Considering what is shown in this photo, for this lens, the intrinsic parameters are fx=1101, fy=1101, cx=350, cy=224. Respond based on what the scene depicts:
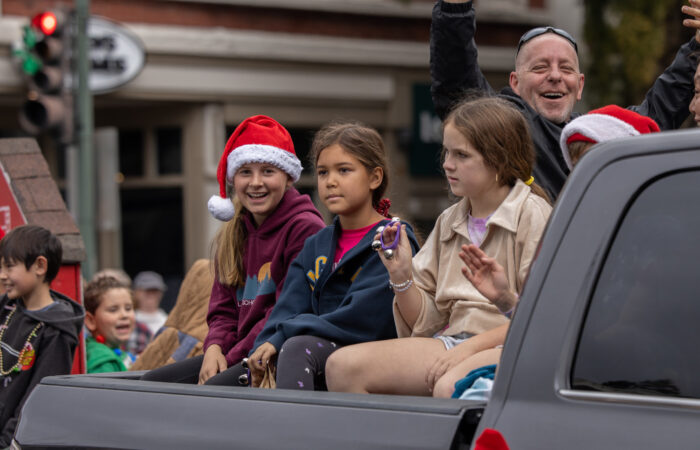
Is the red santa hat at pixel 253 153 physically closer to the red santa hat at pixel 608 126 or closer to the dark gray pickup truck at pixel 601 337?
the red santa hat at pixel 608 126

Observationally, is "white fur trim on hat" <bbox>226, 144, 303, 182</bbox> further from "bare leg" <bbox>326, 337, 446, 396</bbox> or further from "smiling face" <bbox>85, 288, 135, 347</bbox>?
"smiling face" <bbox>85, 288, 135, 347</bbox>

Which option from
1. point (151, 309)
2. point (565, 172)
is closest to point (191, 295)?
point (565, 172)

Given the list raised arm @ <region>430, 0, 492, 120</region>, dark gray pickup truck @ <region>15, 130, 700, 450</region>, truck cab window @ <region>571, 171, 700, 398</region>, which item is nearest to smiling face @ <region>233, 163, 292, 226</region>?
raised arm @ <region>430, 0, 492, 120</region>

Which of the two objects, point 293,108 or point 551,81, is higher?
point 551,81

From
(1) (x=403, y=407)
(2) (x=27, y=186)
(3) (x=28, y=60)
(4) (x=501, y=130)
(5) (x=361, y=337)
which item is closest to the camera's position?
(1) (x=403, y=407)

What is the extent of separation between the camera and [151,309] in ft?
A: 31.3

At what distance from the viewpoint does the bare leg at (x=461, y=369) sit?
2.59 m

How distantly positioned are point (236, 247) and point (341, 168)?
2.24 ft

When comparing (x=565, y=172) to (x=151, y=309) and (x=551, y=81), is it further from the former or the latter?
(x=151, y=309)

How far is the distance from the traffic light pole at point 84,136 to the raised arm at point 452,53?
606 cm

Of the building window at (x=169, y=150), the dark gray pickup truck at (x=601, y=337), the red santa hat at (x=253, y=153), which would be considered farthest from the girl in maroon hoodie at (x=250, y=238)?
the building window at (x=169, y=150)

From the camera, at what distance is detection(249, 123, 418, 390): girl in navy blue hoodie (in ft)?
11.0

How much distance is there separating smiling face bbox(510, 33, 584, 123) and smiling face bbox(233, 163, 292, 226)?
3.28ft

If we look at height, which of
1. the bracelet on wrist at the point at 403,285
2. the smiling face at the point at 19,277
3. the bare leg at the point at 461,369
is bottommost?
the smiling face at the point at 19,277
